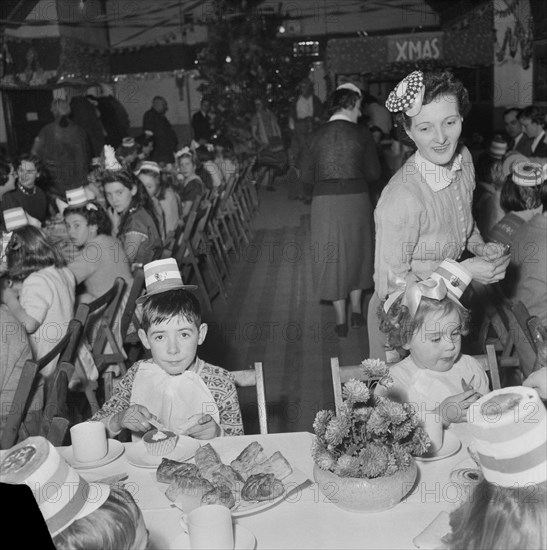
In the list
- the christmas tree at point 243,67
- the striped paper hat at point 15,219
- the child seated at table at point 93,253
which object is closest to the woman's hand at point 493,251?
the child seated at table at point 93,253

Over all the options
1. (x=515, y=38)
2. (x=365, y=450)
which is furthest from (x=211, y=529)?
(x=515, y=38)

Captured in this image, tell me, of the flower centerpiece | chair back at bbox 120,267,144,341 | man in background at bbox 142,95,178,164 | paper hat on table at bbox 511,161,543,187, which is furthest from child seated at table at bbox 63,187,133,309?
man in background at bbox 142,95,178,164

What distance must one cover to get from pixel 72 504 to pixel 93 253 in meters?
3.16

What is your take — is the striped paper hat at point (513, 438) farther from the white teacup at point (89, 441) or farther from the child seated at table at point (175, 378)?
the child seated at table at point (175, 378)

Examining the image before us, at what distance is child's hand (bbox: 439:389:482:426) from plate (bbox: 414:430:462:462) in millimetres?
160

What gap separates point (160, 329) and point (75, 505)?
56.2 inches

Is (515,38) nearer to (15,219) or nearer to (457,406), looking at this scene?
(15,219)

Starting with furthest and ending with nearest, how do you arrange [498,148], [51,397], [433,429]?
[498,148]
[51,397]
[433,429]

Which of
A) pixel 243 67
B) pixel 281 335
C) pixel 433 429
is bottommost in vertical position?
pixel 281 335

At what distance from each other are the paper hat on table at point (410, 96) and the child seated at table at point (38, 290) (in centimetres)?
181

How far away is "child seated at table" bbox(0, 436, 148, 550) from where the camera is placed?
3.61 ft

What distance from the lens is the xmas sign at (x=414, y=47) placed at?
1299cm

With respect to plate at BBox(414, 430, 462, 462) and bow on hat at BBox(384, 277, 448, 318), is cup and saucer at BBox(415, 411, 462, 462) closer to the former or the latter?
plate at BBox(414, 430, 462, 462)

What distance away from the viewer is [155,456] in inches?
85.0
